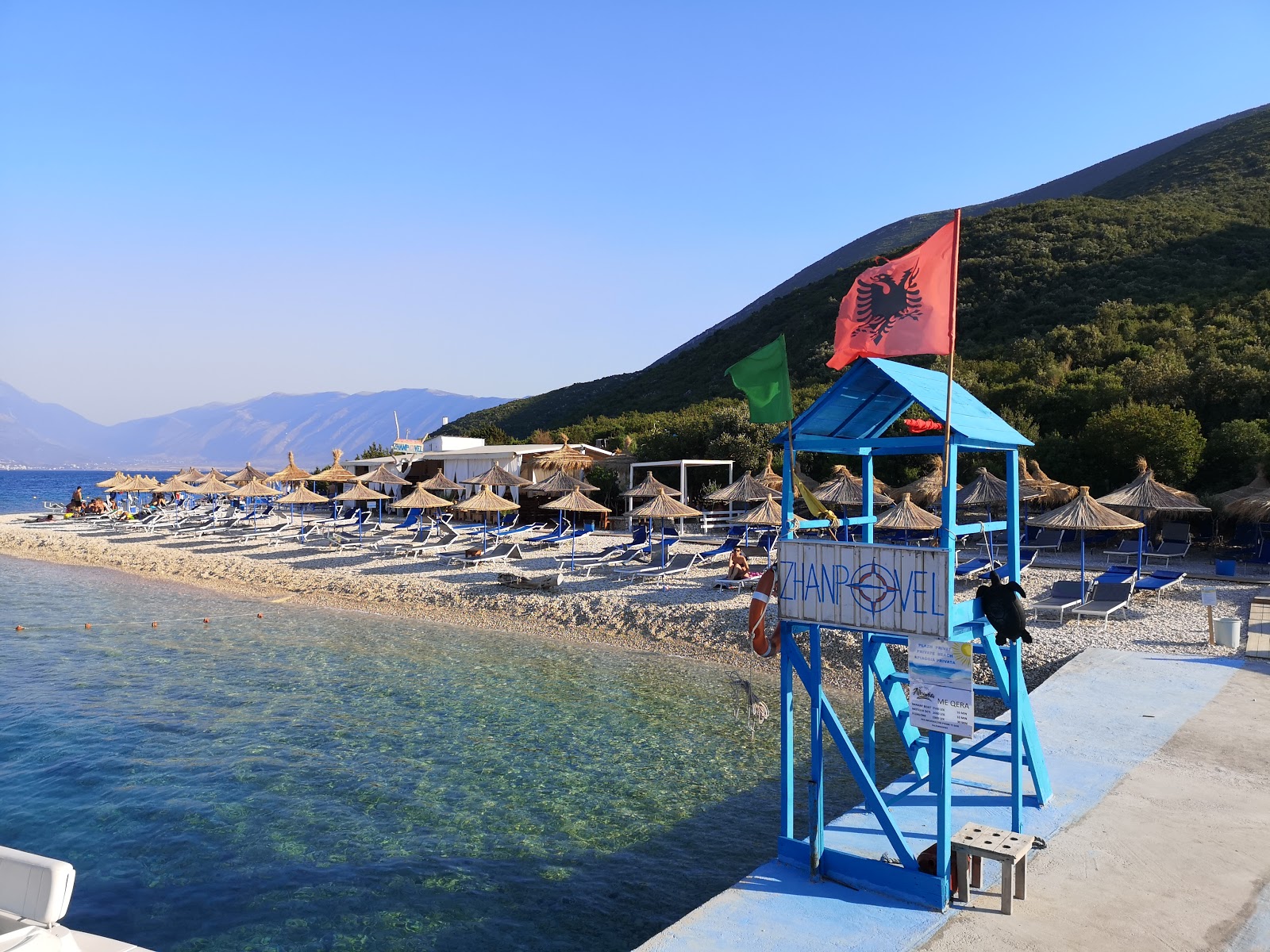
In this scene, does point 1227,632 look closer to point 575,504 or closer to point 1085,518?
point 1085,518

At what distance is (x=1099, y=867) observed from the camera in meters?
5.55

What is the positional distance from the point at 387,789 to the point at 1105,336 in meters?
32.8

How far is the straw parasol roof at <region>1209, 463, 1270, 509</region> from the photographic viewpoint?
1820 cm

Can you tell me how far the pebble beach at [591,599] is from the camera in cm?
1322

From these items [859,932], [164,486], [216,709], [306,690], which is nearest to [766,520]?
[306,690]

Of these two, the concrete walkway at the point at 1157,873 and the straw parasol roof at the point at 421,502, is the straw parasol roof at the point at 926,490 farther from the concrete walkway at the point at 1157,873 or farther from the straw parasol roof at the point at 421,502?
the concrete walkway at the point at 1157,873

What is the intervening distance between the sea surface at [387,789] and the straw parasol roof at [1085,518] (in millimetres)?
6365

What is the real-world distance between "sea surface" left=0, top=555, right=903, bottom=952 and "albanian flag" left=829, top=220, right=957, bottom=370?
4.65 m

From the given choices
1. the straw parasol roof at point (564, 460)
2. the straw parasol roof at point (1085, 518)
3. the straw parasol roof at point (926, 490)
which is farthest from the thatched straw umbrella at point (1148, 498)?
the straw parasol roof at point (564, 460)

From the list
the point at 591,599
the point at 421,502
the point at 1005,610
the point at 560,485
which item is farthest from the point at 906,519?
the point at 421,502

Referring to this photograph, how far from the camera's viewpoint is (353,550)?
25500 mm

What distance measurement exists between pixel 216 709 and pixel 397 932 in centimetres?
739

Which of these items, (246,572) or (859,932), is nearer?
(859,932)

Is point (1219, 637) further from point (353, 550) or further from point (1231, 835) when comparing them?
point (353, 550)
